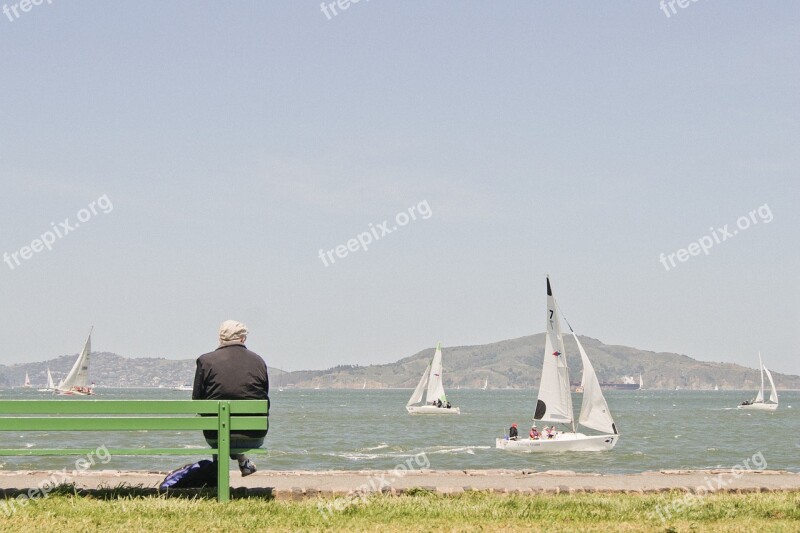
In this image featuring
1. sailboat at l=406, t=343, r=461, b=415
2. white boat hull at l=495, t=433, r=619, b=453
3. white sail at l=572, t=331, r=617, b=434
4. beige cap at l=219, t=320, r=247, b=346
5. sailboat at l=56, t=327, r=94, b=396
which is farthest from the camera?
sailboat at l=56, t=327, r=94, b=396

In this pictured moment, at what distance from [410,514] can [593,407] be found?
39342mm

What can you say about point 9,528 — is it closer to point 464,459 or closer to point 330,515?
point 330,515

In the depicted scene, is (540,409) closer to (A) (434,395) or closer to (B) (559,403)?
(B) (559,403)

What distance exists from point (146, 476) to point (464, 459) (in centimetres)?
2913

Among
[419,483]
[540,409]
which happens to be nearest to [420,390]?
[540,409]

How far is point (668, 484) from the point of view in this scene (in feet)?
37.7

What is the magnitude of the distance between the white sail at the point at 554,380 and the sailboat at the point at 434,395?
5107cm

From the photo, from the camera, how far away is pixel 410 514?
8742 millimetres

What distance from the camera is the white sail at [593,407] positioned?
152ft

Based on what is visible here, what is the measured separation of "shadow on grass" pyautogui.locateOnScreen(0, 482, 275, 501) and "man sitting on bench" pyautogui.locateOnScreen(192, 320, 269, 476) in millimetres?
396

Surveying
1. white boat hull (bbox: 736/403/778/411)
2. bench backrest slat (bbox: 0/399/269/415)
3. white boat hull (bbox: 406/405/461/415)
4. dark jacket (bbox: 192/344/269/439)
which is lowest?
white boat hull (bbox: 736/403/778/411)

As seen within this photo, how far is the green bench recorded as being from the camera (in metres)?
8.93

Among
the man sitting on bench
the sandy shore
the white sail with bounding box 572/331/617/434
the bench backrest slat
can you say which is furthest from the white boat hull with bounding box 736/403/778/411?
the bench backrest slat

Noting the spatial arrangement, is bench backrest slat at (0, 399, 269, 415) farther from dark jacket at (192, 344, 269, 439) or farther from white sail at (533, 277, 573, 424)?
white sail at (533, 277, 573, 424)
